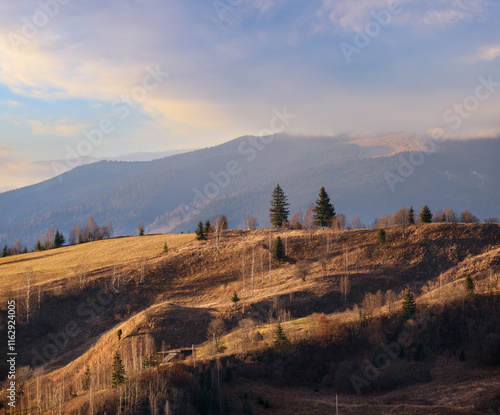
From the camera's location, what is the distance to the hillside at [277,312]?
62.1 m

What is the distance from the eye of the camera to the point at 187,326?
282 feet

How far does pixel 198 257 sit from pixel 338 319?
52.6 m

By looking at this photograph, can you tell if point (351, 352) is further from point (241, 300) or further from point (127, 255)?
point (127, 255)

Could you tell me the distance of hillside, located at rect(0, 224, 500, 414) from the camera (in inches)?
2443

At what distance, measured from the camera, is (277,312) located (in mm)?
86812

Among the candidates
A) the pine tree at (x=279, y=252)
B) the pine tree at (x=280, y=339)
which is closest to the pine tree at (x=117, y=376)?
the pine tree at (x=280, y=339)

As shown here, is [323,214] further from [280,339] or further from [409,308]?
[280,339]

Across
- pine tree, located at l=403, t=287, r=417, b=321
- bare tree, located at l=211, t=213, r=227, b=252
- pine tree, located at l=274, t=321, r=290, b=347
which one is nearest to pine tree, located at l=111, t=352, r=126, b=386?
pine tree, located at l=274, t=321, r=290, b=347

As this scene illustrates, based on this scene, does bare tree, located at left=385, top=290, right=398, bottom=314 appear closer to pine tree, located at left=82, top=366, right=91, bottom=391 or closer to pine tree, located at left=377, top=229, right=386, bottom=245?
pine tree, located at left=377, top=229, right=386, bottom=245

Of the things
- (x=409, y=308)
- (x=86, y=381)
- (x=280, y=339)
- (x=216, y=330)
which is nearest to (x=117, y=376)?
(x=86, y=381)

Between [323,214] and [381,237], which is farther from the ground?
[323,214]

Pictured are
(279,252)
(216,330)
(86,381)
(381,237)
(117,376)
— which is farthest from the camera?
(279,252)

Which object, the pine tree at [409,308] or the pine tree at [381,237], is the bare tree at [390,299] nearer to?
the pine tree at [409,308]

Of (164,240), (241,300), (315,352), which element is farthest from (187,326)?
(164,240)
